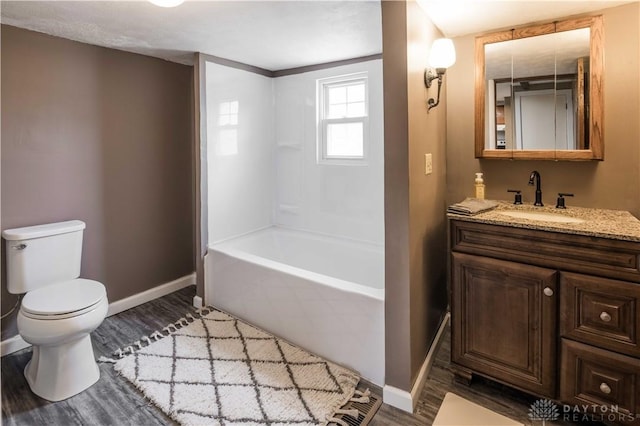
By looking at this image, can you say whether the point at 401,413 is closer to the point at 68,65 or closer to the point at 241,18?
the point at 241,18

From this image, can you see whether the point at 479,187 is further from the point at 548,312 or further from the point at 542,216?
the point at 548,312

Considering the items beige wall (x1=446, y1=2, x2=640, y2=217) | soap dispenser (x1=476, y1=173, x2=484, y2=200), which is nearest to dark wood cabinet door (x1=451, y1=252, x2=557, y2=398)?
soap dispenser (x1=476, y1=173, x2=484, y2=200)

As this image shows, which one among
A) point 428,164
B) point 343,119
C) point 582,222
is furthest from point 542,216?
point 343,119

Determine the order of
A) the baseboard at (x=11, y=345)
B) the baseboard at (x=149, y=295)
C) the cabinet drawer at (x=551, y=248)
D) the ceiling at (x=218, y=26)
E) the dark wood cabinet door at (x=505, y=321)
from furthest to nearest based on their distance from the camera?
the baseboard at (x=149, y=295), the baseboard at (x=11, y=345), the ceiling at (x=218, y=26), the dark wood cabinet door at (x=505, y=321), the cabinet drawer at (x=551, y=248)

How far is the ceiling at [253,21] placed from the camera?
195 centimetres

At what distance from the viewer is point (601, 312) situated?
5.23 ft

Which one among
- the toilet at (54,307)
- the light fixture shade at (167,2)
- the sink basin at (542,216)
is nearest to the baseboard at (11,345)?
the toilet at (54,307)

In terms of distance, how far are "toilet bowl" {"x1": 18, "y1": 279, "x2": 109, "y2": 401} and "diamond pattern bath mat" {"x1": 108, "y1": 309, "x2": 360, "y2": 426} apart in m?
0.24

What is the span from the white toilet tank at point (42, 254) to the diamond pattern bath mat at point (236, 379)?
2.43 feet

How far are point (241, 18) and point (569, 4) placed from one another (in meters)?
1.81

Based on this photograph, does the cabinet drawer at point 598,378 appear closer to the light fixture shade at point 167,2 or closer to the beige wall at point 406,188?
the beige wall at point 406,188

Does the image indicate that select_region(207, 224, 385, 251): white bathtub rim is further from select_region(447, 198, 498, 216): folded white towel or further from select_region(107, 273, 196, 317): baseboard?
select_region(447, 198, 498, 216): folded white towel

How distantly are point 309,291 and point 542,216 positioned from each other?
55.8 inches

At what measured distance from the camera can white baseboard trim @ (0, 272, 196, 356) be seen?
2.37 m
